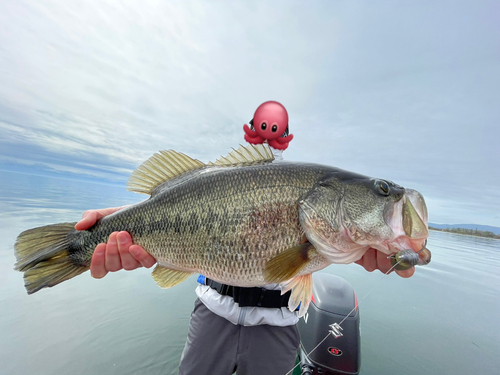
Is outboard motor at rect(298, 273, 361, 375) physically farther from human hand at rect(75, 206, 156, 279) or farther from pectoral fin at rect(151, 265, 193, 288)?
human hand at rect(75, 206, 156, 279)

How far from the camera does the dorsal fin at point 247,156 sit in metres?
1.93

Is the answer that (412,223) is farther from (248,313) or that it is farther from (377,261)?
(248,313)

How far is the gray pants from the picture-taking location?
197 centimetres

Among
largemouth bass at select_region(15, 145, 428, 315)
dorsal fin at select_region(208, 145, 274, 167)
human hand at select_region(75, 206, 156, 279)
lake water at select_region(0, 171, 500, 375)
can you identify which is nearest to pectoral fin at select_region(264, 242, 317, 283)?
largemouth bass at select_region(15, 145, 428, 315)

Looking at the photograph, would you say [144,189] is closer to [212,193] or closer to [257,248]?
[212,193]

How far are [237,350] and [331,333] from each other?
1448 mm

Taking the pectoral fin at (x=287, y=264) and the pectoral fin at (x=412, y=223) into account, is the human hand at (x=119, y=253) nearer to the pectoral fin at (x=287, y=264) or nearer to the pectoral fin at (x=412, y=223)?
the pectoral fin at (x=287, y=264)

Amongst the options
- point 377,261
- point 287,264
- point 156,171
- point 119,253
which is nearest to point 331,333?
point 377,261

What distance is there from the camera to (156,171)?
2174mm

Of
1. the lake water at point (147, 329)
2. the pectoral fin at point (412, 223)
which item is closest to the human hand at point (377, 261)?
the pectoral fin at point (412, 223)

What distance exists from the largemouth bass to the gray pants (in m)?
0.64

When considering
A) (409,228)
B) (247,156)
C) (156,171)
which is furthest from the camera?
(156,171)

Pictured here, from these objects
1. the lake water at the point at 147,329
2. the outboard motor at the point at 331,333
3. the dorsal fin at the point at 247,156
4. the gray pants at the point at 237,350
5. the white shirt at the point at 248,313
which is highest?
the dorsal fin at the point at 247,156

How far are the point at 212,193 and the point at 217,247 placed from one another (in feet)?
1.43
